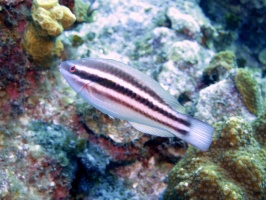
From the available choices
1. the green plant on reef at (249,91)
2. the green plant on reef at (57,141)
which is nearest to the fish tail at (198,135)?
the green plant on reef at (57,141)

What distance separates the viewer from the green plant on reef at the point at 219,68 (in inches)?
220

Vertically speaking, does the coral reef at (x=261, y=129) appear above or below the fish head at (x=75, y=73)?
below

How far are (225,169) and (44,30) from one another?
3.37 metres

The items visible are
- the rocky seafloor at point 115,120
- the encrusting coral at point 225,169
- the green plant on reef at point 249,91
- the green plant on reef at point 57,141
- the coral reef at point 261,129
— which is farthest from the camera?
the green plant on reef at point 249,91

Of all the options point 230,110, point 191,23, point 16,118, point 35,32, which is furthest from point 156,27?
point 16,118

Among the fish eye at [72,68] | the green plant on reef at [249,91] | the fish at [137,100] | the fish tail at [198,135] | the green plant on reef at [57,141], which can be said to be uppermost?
the fish eye at [72,68]

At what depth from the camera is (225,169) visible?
3.63 meters

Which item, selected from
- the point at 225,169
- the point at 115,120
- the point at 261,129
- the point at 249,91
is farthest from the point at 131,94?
the point at 249,91

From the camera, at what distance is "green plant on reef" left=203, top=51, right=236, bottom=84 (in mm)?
5590

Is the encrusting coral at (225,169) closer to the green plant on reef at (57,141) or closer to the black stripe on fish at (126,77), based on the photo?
the black stripe on fish at (126,77)

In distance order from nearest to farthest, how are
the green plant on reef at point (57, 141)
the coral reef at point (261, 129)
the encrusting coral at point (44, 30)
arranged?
the encrusting coral at point (44, 30) → the coral reef at point (261, 129) → the green plant on reef at point (57, 141)

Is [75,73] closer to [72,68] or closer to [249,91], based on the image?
[72,68]

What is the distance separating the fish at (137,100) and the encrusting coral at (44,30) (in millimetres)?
1648

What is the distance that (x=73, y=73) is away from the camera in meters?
2.70
